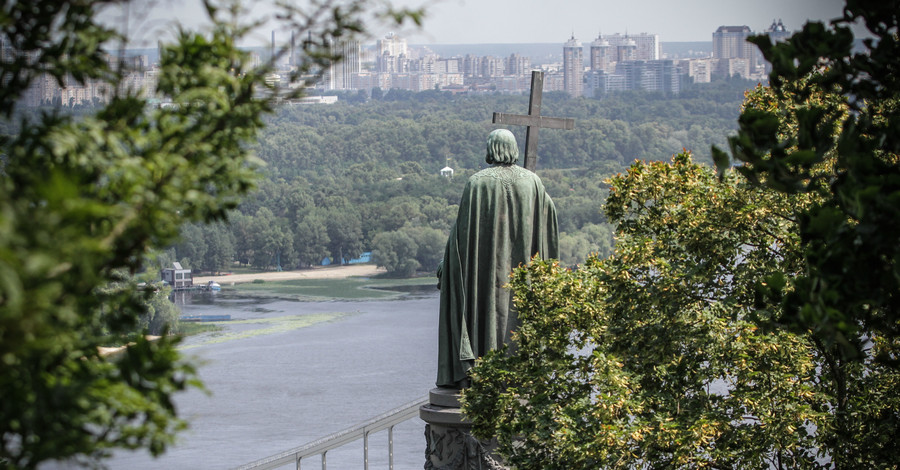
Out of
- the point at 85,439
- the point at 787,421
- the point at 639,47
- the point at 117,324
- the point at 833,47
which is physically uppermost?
the point at 639,47

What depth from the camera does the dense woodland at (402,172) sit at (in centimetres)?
5191

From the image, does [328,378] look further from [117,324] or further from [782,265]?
[117,324]

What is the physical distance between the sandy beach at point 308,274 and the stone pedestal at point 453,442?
47.9m

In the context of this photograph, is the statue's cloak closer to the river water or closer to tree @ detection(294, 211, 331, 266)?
the river water

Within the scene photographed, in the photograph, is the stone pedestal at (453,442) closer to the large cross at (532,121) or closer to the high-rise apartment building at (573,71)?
the large cross at (532,121)

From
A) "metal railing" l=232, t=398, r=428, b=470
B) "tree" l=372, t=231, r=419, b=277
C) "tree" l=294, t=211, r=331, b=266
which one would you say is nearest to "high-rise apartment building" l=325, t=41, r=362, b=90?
"metal railing" l=232, t=398, r=428, b=470

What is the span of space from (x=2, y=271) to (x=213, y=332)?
148 ft

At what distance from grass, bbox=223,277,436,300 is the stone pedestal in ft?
143

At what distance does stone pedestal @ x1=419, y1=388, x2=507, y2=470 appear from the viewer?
25.0 feet

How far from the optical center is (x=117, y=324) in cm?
270

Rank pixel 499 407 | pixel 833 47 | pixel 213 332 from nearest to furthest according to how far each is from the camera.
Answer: pixel 833 47, pixel 499 407, pixel 213 332

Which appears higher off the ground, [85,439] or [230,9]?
[230,9]

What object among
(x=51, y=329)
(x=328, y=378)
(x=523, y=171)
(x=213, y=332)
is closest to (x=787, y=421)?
(x=523, y=171)

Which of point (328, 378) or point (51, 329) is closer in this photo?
point (51, 329)
